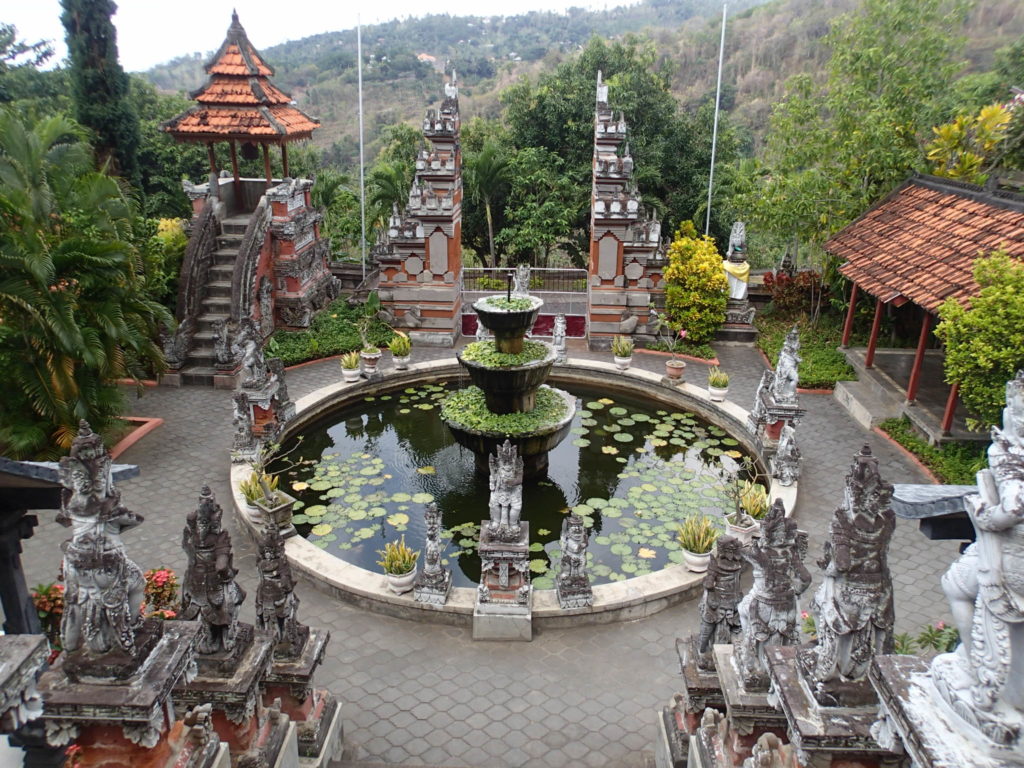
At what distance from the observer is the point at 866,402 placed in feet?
49.9

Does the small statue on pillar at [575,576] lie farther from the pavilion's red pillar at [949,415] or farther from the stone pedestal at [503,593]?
the pavilion's red pillar at [949,415]

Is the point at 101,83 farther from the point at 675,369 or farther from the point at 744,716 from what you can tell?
the point at 744,716

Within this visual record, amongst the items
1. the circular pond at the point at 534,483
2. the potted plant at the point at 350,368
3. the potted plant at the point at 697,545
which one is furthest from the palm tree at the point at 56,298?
the potted plant at the point at 697,545

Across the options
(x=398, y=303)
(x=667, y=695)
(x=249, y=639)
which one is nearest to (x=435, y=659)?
(x=667, y=695)

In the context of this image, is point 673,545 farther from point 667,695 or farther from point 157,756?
point 157,756

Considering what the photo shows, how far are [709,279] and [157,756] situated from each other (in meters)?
15.7

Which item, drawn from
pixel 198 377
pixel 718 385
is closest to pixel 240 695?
pixel 718 385

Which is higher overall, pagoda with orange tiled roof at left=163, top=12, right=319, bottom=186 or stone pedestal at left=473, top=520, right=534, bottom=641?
pagoda with orange tiled roof at left=163, top=12, right=319, bottom=186

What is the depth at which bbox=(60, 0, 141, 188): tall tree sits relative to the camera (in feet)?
69.7

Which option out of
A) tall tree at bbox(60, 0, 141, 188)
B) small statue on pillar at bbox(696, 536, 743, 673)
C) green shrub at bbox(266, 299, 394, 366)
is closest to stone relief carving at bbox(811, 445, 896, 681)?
small statue on pillar at bbox(696, 536, 743, 673)

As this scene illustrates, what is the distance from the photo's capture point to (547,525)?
38.9 ft

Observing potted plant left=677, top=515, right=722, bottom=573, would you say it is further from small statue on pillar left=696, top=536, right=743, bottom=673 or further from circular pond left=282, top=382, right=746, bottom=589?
small statue on pillar left=696, top=536, right=743, bottom=673

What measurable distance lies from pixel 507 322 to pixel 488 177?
42.1 feet

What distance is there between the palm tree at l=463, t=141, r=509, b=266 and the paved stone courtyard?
1451cm
